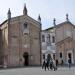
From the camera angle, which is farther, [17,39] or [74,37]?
[74,37]

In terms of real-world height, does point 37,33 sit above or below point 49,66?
above

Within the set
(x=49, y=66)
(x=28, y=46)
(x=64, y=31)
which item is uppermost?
(x=64, y=31)

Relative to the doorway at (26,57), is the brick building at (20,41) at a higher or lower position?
higher

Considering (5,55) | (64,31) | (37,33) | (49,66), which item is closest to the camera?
(49,66)

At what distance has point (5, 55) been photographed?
4872 cm

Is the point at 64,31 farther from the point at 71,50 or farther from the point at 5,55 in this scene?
the point at 5,55

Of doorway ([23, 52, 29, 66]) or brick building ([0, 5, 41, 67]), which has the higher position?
brick building ([0, 5, 41, 67])

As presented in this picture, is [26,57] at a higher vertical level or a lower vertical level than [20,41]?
lower

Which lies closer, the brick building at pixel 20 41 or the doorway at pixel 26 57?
the brick building at pixel 20 41

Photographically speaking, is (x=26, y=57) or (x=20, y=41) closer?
A: (x=20, y=41)

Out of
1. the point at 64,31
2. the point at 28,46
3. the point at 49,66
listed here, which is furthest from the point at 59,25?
the point at 49,66

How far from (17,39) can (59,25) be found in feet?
35.7

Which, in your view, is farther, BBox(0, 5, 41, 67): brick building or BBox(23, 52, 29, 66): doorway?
BBox(23, 52, 29, 66): doorway

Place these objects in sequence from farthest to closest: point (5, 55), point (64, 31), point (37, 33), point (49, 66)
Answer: point (64, 31) < point (37, 33) < point (5, 55) < point (49, 66)
